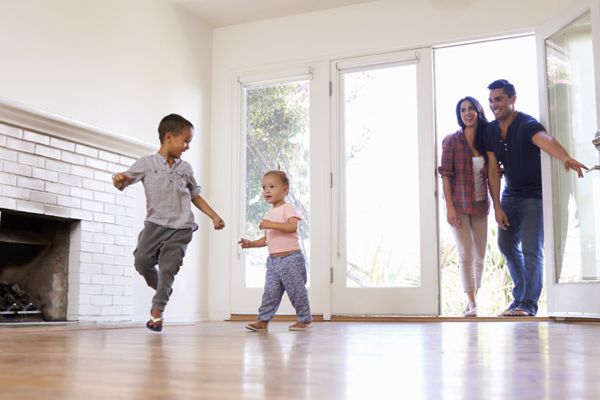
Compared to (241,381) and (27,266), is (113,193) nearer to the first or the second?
(27,266)

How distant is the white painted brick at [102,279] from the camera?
4.20m

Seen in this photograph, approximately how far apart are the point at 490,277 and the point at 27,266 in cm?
423

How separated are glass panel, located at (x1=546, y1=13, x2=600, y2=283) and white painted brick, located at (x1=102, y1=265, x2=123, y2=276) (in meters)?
2.64

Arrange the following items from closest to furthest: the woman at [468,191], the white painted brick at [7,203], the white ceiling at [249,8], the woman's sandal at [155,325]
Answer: the woman's sandal at [155,325] < the white painted brick at [7,203] < the woman at [468,191] < the white ceiling at [249,8]

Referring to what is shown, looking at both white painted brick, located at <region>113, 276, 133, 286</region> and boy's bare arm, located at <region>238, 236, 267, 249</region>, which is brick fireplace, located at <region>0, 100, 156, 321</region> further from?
boy's bare arm, located at <region>238, 236, 267, 249</region>

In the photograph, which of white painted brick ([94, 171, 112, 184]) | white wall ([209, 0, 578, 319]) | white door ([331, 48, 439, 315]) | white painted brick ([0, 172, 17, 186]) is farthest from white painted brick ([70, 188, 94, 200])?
white door ([331, 48, 439, 315])

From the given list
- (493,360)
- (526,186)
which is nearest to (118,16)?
(526,186)

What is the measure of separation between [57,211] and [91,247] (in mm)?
357

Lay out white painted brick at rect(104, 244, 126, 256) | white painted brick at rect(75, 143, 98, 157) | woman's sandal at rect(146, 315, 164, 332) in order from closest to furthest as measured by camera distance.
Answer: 1. woman's sandal at rect(146, 315, 164, 332)
2. white painted brick at rect(75, 143, 98, 157)
3. white painted brick at rect(104, 244, 126, 256)

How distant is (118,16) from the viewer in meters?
4.71

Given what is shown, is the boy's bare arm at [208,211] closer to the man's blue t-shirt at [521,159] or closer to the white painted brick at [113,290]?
the white painted brick at [113,290]

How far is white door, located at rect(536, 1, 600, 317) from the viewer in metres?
3.88

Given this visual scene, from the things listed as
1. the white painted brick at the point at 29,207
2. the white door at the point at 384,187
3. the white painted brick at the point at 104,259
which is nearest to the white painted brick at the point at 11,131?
the white painted brick at the point at 29,207

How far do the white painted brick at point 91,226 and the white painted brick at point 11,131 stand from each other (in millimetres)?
676
